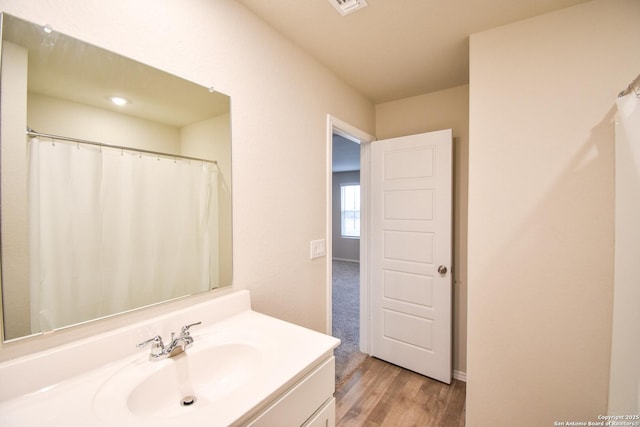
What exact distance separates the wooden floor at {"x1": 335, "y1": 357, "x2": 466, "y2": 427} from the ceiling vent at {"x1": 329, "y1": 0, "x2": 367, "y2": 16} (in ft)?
7.96

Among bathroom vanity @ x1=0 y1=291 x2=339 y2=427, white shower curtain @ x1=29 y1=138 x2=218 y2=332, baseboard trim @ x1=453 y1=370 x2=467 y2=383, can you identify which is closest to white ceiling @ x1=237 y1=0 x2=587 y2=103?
white shower curtain @ x1=29 y1=138 x2=218 y2=332

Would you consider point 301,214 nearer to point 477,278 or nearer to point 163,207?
point 163,207

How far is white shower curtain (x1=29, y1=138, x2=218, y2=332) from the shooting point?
0.79 m

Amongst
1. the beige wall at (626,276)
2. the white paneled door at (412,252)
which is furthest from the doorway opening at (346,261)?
the beige wall at (626,276)

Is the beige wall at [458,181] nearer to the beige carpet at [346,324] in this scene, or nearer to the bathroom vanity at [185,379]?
the beige carpet at [346,324]

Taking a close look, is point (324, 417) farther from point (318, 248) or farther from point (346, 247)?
point (346, 247)

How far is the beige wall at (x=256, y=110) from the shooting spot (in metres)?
0.90

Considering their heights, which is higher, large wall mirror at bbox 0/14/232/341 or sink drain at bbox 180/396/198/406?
large wall mirror at bbox 0/14/232/341

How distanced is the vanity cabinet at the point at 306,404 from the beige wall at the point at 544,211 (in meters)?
1.06

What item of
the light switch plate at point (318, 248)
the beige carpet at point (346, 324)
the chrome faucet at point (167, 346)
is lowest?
the beige carpet at point (346, 324)

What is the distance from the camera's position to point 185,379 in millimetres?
923

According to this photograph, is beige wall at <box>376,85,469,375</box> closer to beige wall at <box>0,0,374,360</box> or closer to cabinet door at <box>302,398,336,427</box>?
beige wall at <box>0,0,374,360</box>

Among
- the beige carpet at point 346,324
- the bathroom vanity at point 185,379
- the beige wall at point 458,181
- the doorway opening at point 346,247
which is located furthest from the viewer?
the beige carpet at point 346,324

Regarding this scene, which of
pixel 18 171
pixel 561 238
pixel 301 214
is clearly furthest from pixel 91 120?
pixel 561 238
